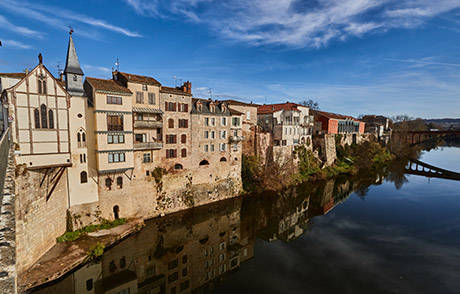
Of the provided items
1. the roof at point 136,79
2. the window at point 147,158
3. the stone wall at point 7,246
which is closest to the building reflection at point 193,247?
the window at point 147,158

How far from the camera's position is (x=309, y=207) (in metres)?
33.1

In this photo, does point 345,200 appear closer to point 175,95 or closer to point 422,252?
point 422,252

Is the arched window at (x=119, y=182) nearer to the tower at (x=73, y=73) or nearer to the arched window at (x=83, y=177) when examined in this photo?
the arched window at (x=83, y=177)

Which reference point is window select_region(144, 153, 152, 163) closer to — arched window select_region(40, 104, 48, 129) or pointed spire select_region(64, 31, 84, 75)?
arched window select_region(40, 104, 48, 129)

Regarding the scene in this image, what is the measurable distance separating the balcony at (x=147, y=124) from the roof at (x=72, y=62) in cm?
663

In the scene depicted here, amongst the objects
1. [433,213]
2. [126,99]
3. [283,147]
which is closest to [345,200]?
[433,213]

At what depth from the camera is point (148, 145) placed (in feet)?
81.1

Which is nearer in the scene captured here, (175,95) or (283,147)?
(175,95)

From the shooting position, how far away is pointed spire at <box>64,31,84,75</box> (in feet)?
65.4

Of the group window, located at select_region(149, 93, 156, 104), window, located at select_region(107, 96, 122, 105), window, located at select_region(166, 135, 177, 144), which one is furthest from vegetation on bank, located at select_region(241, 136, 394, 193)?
window, located at select_region(107, 96, 122, 105)

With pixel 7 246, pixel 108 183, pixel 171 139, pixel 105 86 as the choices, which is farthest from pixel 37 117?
pixel 7 246

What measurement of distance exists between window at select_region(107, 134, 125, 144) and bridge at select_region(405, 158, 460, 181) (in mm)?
63843

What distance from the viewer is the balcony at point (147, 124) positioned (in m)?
23.8

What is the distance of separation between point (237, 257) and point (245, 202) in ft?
39.9
